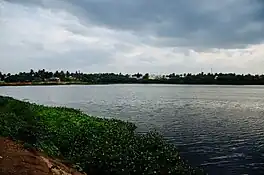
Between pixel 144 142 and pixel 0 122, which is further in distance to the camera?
pixel 144 142

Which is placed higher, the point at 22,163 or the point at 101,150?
the point at 22,163

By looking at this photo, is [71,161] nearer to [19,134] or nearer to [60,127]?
[19,134]

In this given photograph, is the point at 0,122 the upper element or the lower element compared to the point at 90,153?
upper

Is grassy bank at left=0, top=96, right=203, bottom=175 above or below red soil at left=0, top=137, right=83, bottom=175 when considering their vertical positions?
below

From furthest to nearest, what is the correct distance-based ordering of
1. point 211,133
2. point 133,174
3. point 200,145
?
1. point 211,133
2. point 200,145
3. point 133,174

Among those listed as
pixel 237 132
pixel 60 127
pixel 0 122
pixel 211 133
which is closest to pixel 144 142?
pixel 60 127

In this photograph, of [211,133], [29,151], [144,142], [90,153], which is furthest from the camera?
[211,133]

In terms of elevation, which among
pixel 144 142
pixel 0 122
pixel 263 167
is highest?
pixel 0 122

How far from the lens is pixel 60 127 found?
27.9 meters

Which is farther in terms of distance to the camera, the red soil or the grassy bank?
the grassy bank

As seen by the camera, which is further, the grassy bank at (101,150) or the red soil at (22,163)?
the grassy bank at (101,150)

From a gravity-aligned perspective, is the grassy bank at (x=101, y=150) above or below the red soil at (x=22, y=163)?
below

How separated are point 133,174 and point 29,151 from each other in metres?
5.21

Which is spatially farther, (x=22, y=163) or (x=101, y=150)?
(x=101, y=150)
